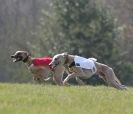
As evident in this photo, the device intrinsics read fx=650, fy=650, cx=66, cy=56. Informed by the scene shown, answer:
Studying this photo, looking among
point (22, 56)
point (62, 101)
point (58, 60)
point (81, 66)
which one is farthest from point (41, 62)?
point (62, 101)

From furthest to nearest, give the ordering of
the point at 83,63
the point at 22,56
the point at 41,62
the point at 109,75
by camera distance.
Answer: the point at 22,56, the point at 109,75, the point at 41,62, the point at 83,63

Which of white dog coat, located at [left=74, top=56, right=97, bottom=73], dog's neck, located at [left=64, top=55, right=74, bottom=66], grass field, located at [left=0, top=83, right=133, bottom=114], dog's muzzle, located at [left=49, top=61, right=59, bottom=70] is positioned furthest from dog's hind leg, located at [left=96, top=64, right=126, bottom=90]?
grass field, located at [left=0, top=83, right=133, bottom=114]

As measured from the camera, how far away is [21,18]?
181 feet

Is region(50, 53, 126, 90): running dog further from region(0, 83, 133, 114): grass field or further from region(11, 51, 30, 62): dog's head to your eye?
region(0, 83, 133, 114): grass field

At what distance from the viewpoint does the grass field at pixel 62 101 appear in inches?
447

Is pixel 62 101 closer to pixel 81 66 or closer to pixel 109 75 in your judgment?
pixel 81 66

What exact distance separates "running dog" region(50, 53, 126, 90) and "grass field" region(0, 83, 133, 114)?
1.70 m

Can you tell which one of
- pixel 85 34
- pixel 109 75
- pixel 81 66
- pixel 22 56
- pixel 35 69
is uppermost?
pixel 22 56

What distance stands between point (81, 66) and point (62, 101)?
A: 427 cm

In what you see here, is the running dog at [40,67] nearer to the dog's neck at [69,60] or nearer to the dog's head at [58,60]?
the dog's head at [58,60]

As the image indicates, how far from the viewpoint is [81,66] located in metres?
16.7

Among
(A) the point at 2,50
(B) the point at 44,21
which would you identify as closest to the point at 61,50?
(B) the point at 44,21

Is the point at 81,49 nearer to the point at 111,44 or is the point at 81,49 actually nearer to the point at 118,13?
the point at 111,44

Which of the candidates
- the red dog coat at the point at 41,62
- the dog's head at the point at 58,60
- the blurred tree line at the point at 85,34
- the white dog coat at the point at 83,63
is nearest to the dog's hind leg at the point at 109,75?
the white dog coat at the point at 83,63
